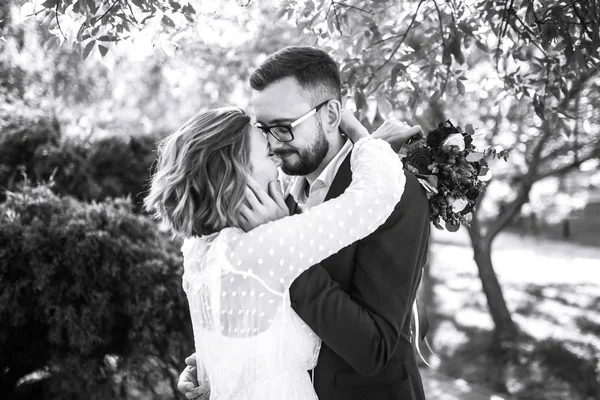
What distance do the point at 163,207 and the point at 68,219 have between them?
2.36 m

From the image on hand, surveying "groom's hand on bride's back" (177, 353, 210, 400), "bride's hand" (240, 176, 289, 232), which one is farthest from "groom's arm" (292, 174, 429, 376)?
"groom's hand on bride's back" (177, 353, 210, 400)

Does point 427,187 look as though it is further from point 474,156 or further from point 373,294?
point 373,294

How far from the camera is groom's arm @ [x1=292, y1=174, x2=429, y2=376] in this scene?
1.77 m

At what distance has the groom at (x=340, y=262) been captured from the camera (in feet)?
5.87

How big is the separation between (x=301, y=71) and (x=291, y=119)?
22 cm

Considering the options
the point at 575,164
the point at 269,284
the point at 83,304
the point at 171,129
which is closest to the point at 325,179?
the point at 269,284

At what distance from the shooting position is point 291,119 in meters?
2.29

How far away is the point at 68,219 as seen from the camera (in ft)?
13.1

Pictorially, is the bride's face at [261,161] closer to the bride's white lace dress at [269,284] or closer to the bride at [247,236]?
the bride at [247,236]

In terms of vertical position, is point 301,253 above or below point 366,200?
below

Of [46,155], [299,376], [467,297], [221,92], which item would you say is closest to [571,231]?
[467,297]

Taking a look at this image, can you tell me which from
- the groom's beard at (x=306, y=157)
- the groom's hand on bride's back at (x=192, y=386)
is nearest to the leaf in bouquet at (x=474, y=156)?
the groom's beard at (x=306, y=157)

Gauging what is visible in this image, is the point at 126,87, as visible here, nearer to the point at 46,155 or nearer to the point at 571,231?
the point at 46,155

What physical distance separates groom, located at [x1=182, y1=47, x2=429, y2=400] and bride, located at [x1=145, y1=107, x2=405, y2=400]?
0.33 ft
